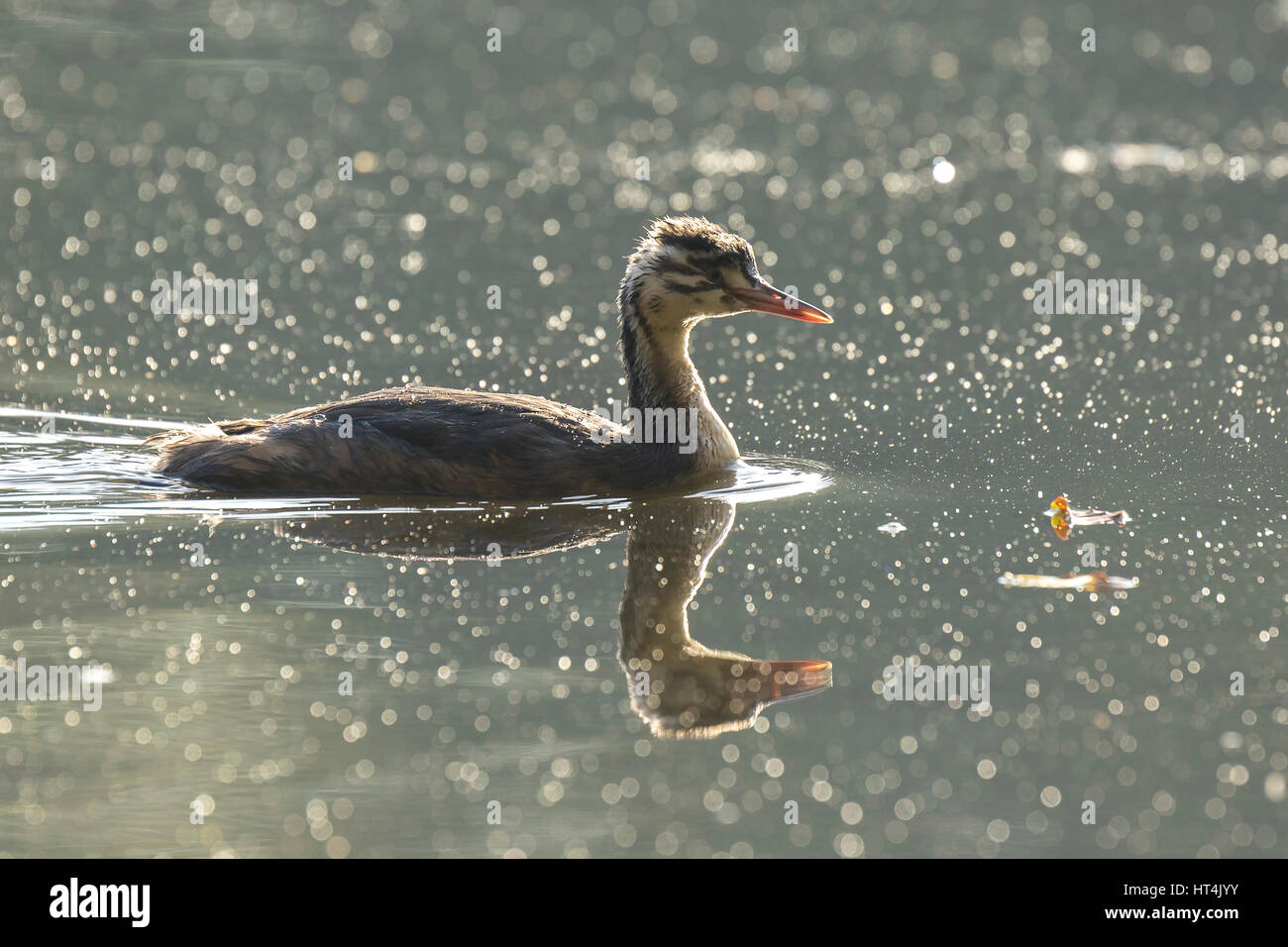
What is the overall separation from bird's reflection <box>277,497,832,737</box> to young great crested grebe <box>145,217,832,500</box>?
0.27 meters

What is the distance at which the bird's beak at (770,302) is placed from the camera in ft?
37.1

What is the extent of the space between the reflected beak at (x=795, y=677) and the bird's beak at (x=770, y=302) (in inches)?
144

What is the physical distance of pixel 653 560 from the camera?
9805 mm

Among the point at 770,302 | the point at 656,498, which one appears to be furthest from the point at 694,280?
the point at 656,498

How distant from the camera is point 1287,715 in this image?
771 centimetres

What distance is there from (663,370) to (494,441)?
149 centimetres

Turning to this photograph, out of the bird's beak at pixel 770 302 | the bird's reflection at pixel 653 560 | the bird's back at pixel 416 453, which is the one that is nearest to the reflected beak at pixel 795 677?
the bird's reflection at pixel 653 560

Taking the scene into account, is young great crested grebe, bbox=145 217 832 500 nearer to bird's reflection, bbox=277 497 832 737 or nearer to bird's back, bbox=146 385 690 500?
bird's back, bbox=146 385 690 500

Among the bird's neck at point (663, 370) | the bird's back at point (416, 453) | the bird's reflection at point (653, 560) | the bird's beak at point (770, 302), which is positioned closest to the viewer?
the bird's reflection at point (653, 560)

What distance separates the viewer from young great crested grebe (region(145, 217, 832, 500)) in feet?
35.2

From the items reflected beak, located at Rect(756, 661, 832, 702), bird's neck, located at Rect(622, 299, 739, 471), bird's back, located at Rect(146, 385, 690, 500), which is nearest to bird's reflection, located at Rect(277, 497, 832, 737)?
reflected beak, located at Rect(756, 661, 832, 702)

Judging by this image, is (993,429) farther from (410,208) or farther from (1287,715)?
(410,208)

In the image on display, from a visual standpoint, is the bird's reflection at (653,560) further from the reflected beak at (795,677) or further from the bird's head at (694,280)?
the bird's head at (694,280)

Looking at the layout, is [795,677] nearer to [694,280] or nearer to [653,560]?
[653,560]
